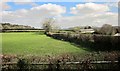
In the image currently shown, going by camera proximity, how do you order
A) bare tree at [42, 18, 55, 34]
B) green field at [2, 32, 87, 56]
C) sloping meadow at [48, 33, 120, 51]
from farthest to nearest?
bare tree at [42, 18, 55, 34]
sloping meadow at [48, 33, 120, 51]
green field at [2, 32, 87, 56]

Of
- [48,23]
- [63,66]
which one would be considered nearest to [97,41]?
[63,66]

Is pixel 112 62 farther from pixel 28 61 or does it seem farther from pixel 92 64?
pixel 28 61

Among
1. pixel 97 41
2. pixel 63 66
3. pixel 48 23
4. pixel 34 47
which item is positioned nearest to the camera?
pixel 63 66

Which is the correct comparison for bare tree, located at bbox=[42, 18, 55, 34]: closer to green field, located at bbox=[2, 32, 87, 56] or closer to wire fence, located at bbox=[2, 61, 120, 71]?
green field, located at bbox=[2, 32, 87, 56]

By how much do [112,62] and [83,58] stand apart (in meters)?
0.78

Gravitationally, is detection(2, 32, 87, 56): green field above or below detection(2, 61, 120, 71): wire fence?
below

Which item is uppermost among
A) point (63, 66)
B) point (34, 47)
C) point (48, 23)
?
point (63, 66)

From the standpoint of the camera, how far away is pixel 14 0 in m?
8.96

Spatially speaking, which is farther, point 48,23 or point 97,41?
point 48,23

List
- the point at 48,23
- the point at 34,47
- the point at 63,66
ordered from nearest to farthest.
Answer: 1. the point at 63,66
2. the point at 34,47
3. the point at 48,23

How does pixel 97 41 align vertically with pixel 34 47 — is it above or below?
above

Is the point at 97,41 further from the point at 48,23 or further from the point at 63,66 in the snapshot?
the point at 48,23

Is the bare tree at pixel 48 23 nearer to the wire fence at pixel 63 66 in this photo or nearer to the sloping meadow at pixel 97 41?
the sloping meadow at pixel 97 41

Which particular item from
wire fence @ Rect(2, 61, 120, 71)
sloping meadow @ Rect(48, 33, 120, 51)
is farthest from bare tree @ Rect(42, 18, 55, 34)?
wire fence @ Rect(2, 61, 120, 71)
